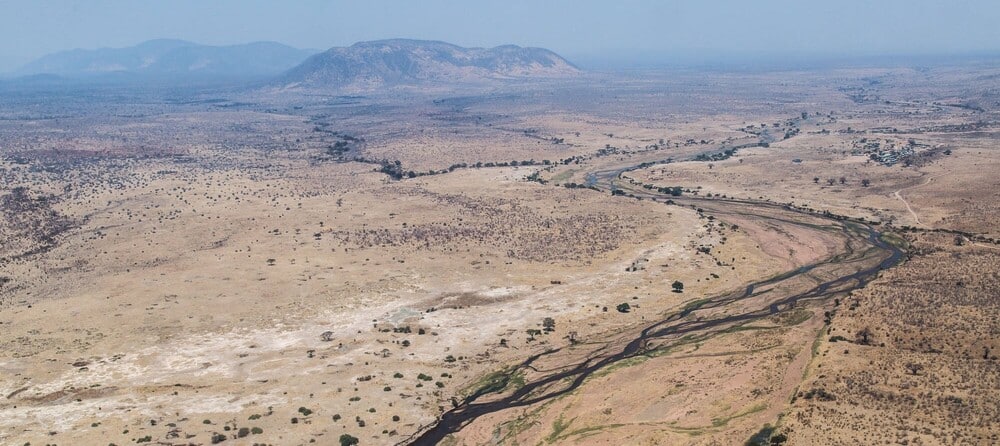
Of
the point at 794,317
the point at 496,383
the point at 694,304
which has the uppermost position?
the point at 794,317

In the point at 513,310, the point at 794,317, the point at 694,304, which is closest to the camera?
the point at 794,317

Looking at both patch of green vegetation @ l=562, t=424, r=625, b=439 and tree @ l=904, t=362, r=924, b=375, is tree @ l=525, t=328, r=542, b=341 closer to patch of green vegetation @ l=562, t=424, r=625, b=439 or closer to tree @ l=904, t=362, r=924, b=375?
patch of green vegetation @ l=562, t=424, r=625, b=439

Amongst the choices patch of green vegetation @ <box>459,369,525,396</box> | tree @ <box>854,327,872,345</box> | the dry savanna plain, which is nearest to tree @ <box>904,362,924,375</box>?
the dry savanna plain

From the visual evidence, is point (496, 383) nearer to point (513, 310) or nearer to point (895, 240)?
point (513, 310)

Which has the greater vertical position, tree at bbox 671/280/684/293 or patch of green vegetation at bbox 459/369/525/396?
tree at bbox 671/280/684/293

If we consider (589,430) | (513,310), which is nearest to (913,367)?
(589,430)
